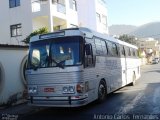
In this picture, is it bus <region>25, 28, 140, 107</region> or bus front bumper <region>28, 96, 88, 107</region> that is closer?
bus front bumper <region>28, 96, 88, 107</region>

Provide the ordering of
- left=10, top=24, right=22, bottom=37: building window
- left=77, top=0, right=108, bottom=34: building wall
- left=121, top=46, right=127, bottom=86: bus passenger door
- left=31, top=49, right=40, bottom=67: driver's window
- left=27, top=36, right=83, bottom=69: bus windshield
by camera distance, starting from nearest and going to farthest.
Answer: left=27, top=36, right=83, bottom=69: bus windshield, left=31, top=49, right=40, bottom=67: driver's window, left=121, top=46, right=127, bottom=86: bus passenger door, left=10, top=24, right=22, bottom=37: building window, left=77, top=0, right=108, bottom=34: building wall

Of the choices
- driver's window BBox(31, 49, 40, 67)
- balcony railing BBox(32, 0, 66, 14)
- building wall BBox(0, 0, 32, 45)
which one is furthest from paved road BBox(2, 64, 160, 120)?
building wall BBox(0, 0, 32, 45)

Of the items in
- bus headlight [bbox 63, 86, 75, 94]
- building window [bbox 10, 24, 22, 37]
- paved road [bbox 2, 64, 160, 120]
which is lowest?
paved road [bbox 2, 64, 160, 120]

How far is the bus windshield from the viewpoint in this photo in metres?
10.3

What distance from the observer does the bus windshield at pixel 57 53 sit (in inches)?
405

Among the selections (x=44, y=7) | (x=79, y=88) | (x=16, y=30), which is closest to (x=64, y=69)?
(x=79, y=88)

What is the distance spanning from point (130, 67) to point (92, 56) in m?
8.60

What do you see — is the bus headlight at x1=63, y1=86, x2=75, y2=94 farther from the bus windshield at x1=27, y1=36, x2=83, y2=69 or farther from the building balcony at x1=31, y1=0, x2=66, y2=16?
the building balcony at x1=31, y1=0, x2=66, y2=16

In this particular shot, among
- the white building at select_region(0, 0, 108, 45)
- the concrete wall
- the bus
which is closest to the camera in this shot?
the bus

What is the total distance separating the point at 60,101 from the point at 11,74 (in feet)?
17.1

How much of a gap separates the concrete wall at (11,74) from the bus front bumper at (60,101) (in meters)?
3.56

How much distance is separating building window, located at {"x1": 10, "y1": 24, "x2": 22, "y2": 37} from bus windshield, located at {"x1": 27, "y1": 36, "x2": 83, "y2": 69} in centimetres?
1965

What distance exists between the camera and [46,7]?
28344 mm

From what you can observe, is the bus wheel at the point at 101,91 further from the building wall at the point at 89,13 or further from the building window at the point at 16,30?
the building wall at the point at 89,13
